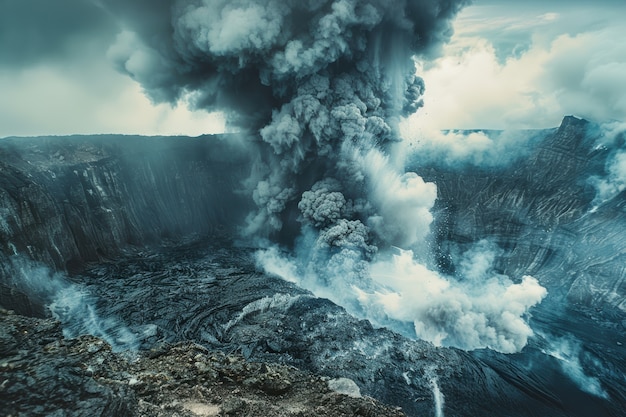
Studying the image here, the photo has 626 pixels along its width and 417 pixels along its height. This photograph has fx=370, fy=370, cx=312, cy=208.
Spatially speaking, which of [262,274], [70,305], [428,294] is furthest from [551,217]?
[70,305]

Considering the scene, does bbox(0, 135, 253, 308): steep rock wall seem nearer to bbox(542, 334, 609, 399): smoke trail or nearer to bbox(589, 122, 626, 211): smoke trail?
bbox(542, 334, 609, 399): smoke trail

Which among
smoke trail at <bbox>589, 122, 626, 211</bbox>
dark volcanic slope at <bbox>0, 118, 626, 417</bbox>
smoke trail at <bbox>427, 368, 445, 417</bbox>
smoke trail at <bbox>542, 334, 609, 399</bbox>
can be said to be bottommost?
smoke trail at <bbox>542, 334, 609, 399</bbox>

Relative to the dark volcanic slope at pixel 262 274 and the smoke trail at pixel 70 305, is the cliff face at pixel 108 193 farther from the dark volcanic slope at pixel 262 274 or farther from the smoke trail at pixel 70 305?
the smoke trail at pixel 70 305

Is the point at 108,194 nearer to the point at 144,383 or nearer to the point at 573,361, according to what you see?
the point at 144,383

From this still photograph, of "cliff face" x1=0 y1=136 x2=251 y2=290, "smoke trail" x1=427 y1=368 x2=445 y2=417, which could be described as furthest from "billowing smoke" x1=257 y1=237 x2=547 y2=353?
"cliff face" x1=0 y1=136 x2=251 y2=290

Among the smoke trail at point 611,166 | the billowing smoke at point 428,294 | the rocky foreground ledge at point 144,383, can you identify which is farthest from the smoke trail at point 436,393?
the smoke trail at point 611,166
